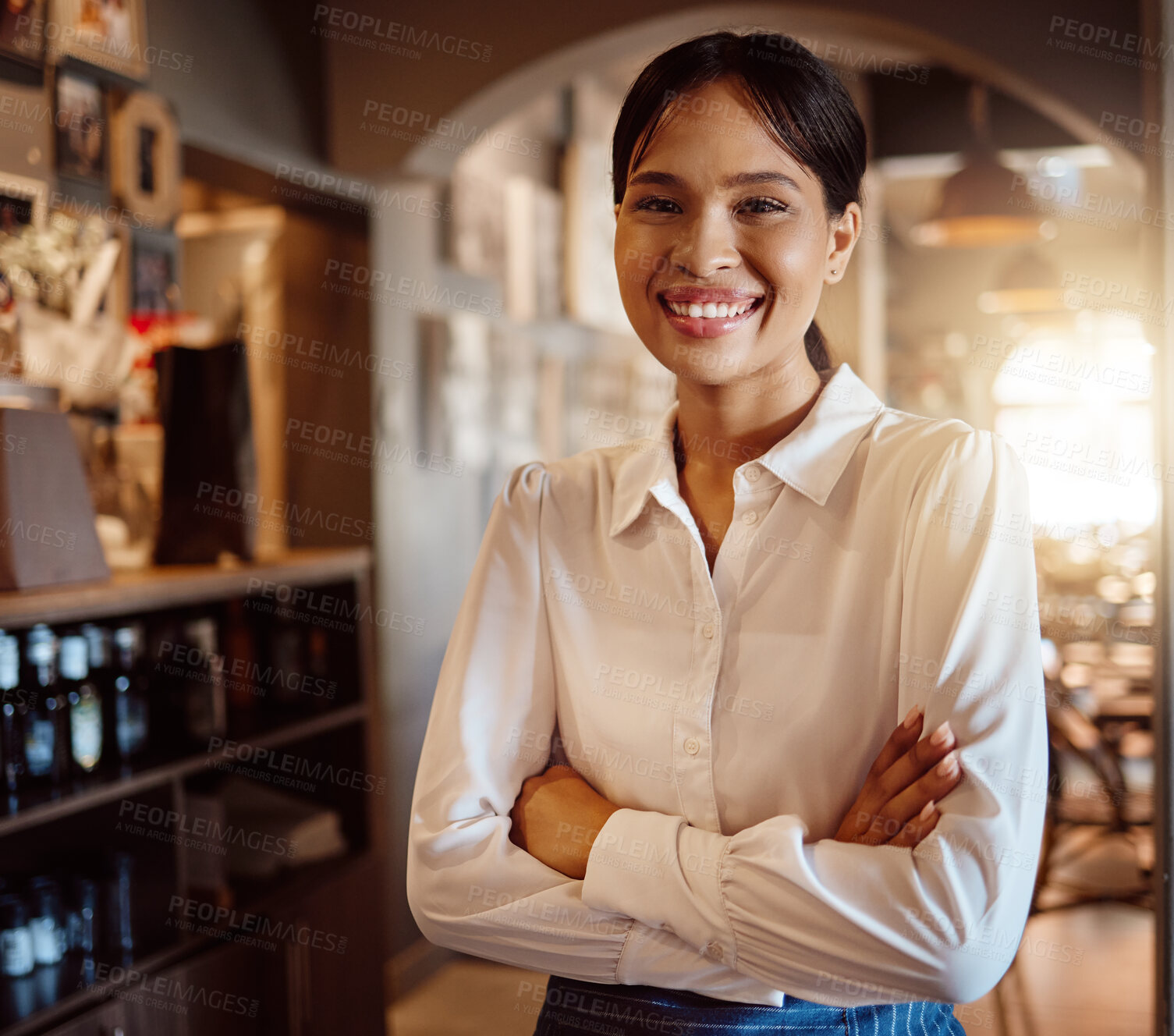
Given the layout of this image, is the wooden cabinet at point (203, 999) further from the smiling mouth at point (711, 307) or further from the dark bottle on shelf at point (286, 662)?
the smiling mouth at point (711, 307)

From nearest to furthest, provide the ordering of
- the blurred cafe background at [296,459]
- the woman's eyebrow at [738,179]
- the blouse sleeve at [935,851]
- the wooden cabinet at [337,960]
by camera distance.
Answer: the blouse sleeve at [935,851] < the woman's eyebrow at [738,179] < the blurred cafe background at [296,459] < the wooden cabinet at [337,960]

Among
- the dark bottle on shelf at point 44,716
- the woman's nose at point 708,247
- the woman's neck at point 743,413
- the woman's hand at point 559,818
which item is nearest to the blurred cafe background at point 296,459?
the dark bottle on shelf at point 44,716

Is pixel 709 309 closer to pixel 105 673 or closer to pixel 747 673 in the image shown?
pixel 747 673

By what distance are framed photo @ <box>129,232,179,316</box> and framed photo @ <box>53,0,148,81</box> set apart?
386mm

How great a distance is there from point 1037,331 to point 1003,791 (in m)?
9.78

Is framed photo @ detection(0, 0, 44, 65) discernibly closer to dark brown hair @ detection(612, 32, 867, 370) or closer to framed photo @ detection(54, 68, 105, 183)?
framed photo @ detection(54, 68, 105, 183)

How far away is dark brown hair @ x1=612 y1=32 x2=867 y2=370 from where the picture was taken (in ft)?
3.45

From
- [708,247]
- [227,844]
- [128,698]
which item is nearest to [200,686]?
[128,698]

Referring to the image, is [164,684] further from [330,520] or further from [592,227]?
[592,227]

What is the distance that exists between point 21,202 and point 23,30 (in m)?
0.36

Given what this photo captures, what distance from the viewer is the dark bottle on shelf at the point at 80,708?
213cm

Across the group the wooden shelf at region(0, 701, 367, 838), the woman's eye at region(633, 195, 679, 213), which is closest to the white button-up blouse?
the woman's eye at region(633, 195, 679, 213)

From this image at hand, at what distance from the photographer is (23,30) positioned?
2.32 m

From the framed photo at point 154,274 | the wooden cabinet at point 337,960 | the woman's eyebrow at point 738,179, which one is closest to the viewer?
the woman's eyebrow at point 738,179
